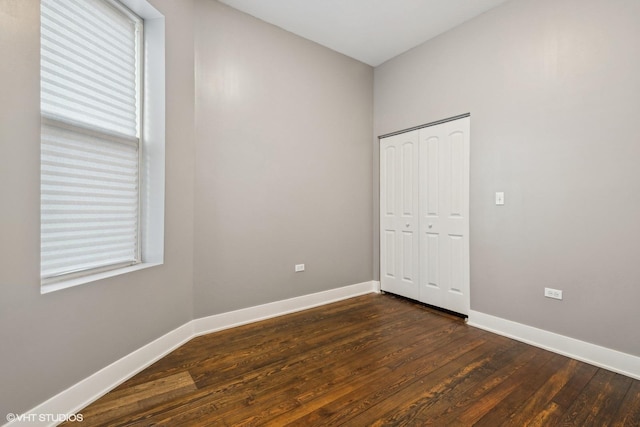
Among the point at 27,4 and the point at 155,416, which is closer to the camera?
the point at 27,4

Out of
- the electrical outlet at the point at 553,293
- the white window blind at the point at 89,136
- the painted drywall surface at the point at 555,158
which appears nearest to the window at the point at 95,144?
the white window blind at the point at 89,136

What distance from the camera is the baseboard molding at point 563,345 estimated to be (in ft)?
6.75

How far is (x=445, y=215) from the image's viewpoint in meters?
3.23

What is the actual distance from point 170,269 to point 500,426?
2.40 m

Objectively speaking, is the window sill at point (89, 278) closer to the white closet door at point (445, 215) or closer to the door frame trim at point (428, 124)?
the white closet door at point (445, 215)

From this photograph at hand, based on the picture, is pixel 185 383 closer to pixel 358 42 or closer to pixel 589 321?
pixel 589 321

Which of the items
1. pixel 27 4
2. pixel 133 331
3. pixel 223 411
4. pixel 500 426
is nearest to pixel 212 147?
pixel 27 4

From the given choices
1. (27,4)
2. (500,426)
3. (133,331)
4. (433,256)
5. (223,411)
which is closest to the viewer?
(27,4)

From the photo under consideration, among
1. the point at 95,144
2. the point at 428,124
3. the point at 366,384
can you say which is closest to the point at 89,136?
the point at 95,144

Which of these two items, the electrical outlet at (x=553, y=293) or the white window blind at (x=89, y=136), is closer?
the white window blind at (x=89, y=136)

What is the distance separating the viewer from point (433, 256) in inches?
132

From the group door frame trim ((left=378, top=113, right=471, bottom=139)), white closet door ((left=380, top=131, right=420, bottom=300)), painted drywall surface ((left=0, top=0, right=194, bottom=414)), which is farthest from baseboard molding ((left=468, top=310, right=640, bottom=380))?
painted drywall surface ((left=0, top=0, right=194, bottom=414))

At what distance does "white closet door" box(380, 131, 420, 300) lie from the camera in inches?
140

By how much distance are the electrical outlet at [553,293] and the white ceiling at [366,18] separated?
2.65m
